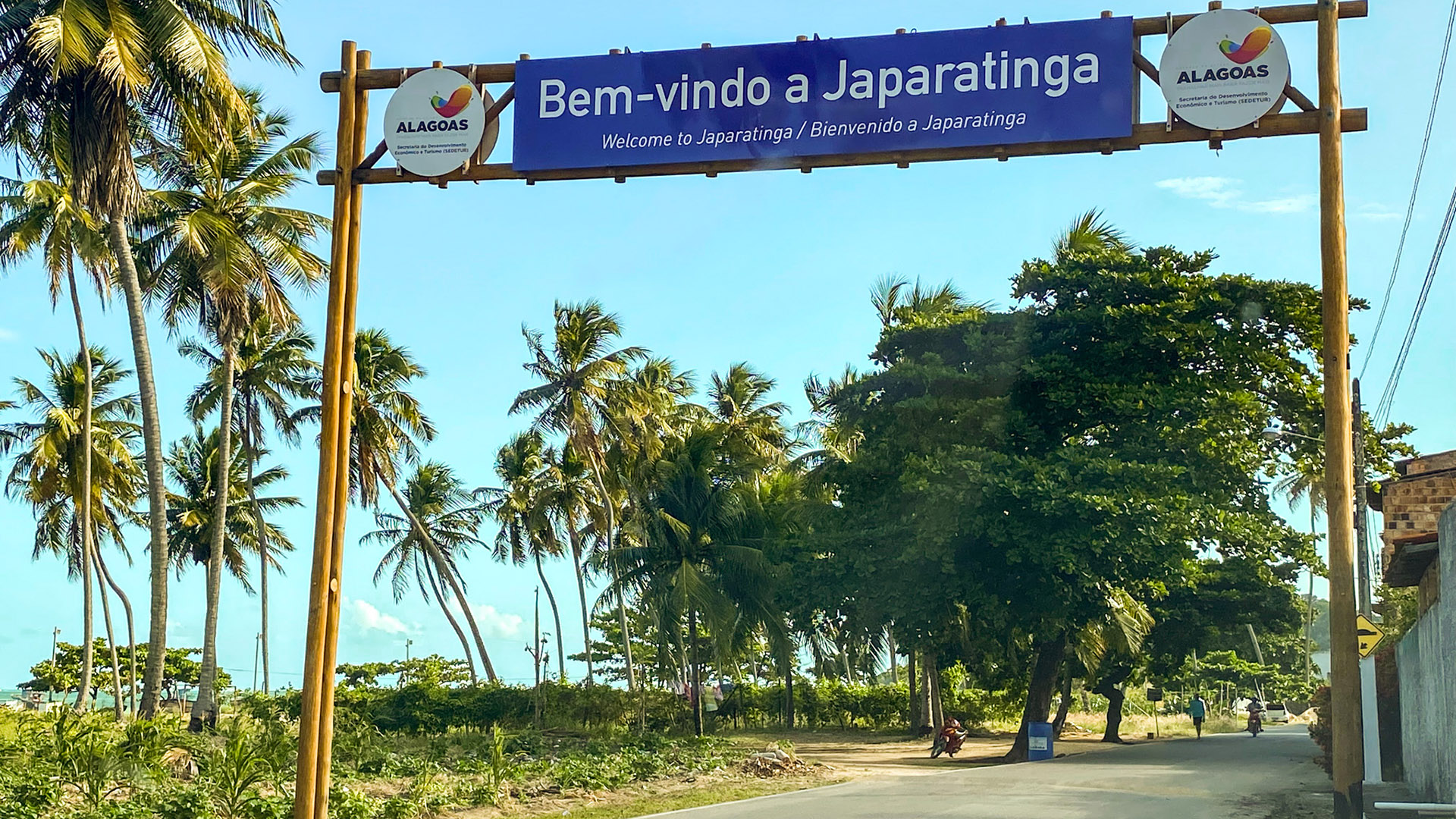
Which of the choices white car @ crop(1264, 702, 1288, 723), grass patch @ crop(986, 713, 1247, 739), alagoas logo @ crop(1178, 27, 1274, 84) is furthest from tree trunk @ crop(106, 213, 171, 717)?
white car @ crop(1264, 702, 1288, 723)

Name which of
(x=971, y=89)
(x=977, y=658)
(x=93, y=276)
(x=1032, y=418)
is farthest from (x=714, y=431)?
(x=971, y=89)

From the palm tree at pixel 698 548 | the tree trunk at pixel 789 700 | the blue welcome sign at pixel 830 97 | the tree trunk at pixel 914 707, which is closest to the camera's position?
the blue welcome sign at pixel 830 97

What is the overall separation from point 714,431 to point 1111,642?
12554 mm

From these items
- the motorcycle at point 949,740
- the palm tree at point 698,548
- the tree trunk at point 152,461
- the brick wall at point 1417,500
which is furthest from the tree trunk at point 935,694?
the tree trunk at point 152,461

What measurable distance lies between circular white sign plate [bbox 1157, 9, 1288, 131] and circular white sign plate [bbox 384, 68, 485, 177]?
204 inches

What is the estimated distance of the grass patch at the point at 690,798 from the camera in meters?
15.2

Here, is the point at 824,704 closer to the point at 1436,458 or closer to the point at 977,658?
the point at 977,658

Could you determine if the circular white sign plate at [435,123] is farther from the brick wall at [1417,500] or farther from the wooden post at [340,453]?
the brick wall at [1417,500]

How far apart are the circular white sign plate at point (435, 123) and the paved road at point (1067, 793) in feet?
25.7

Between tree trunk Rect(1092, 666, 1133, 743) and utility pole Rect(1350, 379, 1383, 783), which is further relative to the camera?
tree trunk Rect(1092, 666, 1133, 743)

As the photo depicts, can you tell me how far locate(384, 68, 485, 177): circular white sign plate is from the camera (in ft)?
33.5

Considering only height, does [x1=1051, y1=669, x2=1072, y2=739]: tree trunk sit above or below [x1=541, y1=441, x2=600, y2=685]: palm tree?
below

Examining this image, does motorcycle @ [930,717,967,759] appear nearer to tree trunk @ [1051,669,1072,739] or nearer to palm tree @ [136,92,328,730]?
tree trunk @ [1051,669,1072,739]

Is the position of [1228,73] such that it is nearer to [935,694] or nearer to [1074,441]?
[1074,441]
